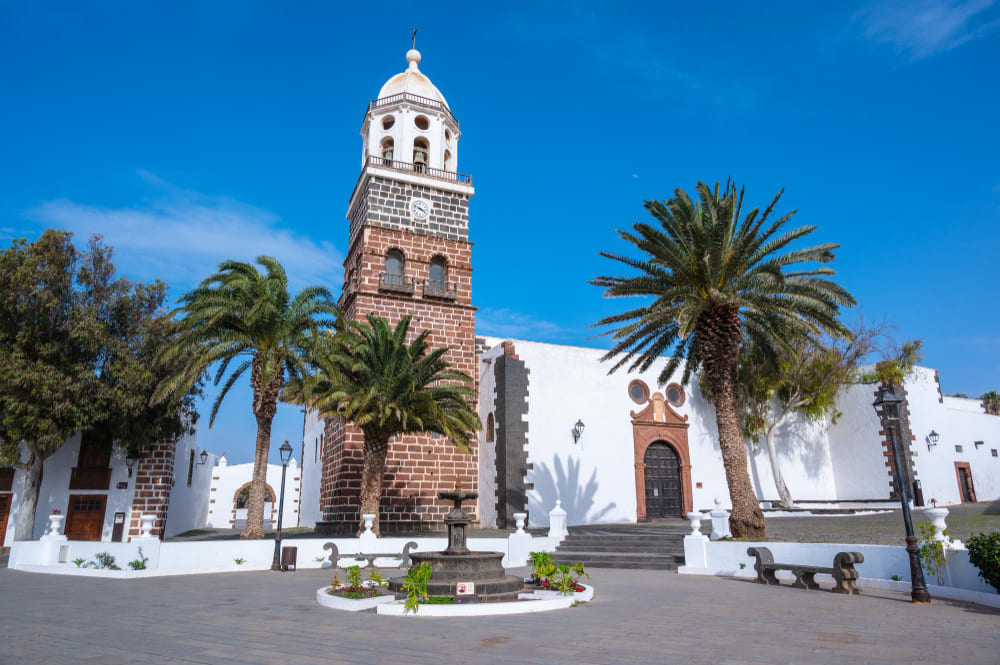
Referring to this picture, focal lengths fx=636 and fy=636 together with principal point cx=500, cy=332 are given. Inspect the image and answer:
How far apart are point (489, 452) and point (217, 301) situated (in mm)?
10268

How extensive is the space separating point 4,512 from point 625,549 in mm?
20273

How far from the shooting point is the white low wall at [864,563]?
8.95 meters

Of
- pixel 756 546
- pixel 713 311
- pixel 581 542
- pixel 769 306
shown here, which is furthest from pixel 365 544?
pixel 769 306

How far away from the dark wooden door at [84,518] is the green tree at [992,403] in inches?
1618

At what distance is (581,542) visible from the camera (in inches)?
640

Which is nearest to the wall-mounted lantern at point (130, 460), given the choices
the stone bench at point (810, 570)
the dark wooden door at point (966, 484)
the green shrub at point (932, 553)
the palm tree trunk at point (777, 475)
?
the stone bench at point (810, 570)

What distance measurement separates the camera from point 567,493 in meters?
21.6

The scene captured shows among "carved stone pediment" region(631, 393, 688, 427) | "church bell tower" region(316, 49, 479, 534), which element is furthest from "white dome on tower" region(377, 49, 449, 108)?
"carved stone pediment" region(631, 393, 688, 427)

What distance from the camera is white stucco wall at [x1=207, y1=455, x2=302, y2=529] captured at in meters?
33.5

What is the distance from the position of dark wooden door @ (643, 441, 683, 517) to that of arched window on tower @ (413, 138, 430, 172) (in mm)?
13606

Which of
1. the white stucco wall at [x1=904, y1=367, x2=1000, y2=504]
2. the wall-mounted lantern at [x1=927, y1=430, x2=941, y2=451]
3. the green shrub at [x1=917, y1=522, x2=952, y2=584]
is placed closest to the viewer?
the green shrub at [x1=917, y1=522, x2=952, y2=584]

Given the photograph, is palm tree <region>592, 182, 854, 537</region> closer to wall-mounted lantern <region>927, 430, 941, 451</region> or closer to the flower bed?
the flower bed

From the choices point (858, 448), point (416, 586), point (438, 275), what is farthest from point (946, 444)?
point (416, 586)

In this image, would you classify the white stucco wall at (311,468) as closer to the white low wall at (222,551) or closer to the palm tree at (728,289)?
the white low wall at (222,551)
